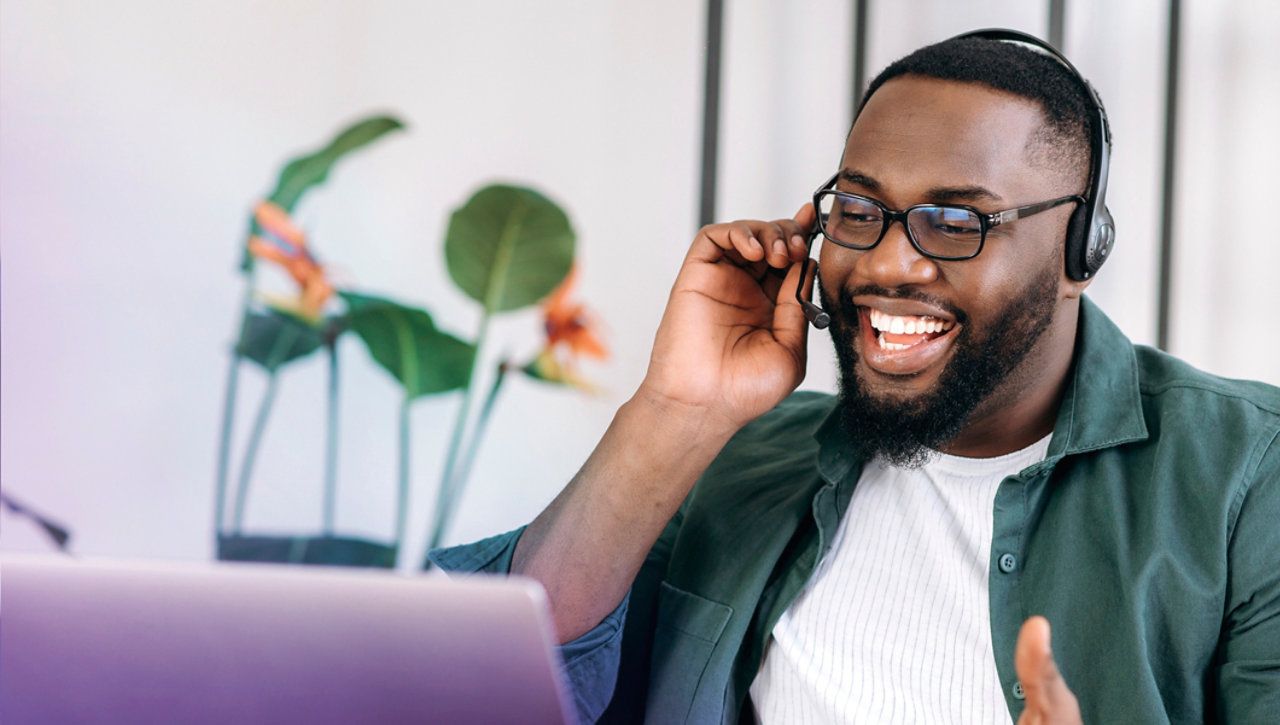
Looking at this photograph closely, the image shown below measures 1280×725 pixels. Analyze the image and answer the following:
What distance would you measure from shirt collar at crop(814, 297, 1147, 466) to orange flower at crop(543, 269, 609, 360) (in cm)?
112

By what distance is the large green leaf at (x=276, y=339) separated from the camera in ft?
6.82

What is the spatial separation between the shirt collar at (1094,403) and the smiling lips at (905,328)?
0.14m

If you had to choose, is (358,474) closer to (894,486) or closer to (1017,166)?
(894,486)

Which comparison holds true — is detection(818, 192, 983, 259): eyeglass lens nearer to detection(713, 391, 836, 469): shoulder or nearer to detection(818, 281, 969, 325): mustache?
detection(818, 281, 969, 325): mustache

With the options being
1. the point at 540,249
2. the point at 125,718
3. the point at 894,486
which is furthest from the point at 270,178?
the point at 125,718

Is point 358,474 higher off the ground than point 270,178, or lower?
lower

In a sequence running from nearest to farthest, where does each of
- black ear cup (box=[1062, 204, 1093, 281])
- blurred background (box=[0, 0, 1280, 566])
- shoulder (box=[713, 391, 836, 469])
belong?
1. black ear cup (box=[1062, 204, 1093, 281])
2. shoulder (box=[713, 391, 836, 469])
3. blurred background (box=[0, 0, 1280, 566])

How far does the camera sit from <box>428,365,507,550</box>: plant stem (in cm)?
217

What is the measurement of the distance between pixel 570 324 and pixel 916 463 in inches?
48.5

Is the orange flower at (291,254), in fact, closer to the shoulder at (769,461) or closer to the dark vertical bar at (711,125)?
the dark vertical bar at (711,125)

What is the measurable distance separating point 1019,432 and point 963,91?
0.41 metres

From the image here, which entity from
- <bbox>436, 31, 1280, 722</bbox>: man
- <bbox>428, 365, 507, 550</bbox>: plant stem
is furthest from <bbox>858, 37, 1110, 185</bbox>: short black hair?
<bbox>428, 365, 507, 550</bbox>: plant stem

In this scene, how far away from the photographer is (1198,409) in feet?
3.46

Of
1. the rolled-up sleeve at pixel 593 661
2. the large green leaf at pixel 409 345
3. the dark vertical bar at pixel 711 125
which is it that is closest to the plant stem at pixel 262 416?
the large green leaf at pixel 409 345
